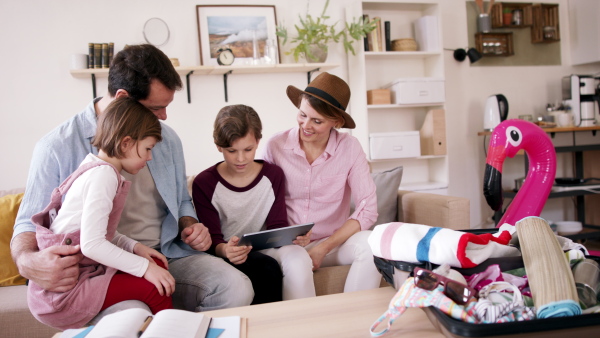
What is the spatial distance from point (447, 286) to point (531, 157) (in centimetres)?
132

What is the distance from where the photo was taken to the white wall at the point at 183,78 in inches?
124

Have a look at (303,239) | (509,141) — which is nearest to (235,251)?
(303,239)

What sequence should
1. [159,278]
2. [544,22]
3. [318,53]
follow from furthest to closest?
[544,22] < [318,53] < [159,278]

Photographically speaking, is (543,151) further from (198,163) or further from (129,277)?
(198,163)

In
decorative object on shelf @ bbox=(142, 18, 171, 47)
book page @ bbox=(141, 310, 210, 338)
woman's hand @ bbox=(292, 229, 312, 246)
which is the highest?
decorative object on shelf @ bbox=(142, 18, 171, 47)

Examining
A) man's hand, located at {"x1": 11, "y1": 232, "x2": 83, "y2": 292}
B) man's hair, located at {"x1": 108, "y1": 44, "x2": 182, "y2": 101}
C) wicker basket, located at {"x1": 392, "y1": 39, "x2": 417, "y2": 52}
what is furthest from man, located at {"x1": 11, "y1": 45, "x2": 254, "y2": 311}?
wicker basket, located at {"x1": 392, "y1": 39, "x2": 417, "y2": 52}

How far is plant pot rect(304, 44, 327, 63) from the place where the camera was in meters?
3.42

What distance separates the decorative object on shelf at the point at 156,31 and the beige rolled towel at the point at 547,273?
9.37 feet

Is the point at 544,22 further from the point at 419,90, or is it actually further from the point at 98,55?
the point at 98,55

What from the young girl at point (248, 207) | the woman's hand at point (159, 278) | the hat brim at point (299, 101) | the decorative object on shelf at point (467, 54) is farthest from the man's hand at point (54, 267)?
the decorative object on shelf at point (467, 54)

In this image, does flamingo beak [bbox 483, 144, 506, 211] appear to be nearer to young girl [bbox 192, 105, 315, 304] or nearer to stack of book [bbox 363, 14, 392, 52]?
young girl [bbox 192, 105, 315, 304]

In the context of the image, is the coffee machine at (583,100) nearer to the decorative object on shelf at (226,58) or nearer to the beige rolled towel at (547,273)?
the decorative object on shelf at (226,58)

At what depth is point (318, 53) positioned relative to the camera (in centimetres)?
343

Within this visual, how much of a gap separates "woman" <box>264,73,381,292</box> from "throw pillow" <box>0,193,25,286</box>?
1.12m
